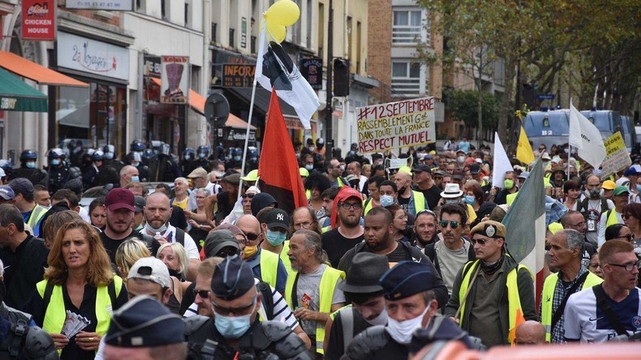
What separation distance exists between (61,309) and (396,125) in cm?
1428

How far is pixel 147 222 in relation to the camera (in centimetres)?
999

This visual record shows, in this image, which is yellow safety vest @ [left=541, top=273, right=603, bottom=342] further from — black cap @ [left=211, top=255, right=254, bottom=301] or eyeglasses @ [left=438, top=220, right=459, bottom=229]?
black cap @ [left=211, top=255, right=254, bottom=301]

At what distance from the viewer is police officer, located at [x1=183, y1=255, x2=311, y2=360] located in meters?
5.19

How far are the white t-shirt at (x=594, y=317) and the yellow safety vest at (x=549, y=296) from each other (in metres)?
0.43

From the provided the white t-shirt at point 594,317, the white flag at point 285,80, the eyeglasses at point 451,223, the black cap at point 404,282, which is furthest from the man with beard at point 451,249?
the white flag at point 285,80

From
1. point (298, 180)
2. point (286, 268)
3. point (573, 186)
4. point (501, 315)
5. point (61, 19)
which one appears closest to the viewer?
point (501, 315)

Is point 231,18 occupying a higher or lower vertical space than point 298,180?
higher

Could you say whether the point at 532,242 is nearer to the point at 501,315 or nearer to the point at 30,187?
the point at 501,315

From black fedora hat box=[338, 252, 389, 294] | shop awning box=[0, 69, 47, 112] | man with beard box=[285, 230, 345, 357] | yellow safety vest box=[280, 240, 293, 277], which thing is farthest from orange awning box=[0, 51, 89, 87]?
black fedora hat box=[338, 252, 389, 294]

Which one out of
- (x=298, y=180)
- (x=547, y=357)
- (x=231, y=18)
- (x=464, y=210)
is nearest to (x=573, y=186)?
(x=298, y=180)

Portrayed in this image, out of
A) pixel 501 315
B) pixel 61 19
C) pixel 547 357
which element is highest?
pixel 61 19

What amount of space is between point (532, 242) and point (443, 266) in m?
0.91

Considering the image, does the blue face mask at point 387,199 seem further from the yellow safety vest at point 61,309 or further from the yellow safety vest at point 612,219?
the yellow safety vest at point 61,309

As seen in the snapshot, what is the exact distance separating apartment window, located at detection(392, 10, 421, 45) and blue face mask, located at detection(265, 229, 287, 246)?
6160cm
